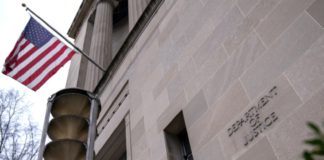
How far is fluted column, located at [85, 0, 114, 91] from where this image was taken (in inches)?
622

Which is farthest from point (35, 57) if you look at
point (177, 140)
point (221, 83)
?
point (221, 83)

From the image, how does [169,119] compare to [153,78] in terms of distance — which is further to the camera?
[153,78]

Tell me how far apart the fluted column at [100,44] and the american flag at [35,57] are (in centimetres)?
440

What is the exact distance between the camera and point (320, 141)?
34.7 inches

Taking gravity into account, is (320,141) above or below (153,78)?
below

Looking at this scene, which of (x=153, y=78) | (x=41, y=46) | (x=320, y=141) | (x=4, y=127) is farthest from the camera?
(x=4, y=127)

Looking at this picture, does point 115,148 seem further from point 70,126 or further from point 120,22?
point 120,22

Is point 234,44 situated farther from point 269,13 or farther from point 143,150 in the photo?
point 143,150

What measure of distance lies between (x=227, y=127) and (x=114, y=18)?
70.2 feet

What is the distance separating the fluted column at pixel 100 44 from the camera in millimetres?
15795

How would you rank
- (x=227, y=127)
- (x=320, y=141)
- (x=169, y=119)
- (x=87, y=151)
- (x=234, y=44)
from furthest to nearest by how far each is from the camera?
(x=169, y=119) → (x=234, y=44) → (x=227, y=127) → (x=87, y=151) → (x=320, y=141)

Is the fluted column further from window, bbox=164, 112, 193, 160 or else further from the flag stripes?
window, bbox=164, 112, 193, 160

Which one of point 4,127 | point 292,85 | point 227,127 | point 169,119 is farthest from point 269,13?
point 4,127

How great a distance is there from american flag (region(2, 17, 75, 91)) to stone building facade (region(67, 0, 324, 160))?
2165 mm
